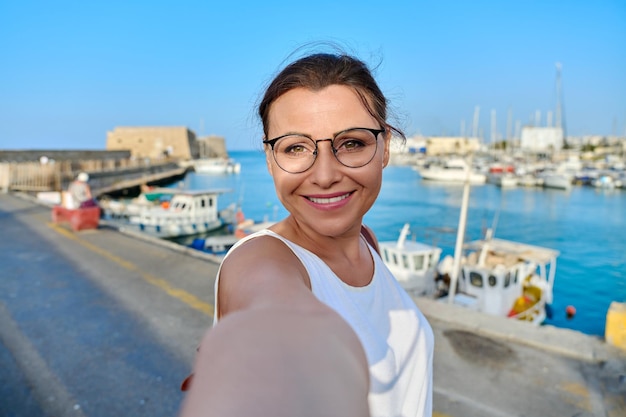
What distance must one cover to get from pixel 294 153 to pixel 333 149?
110mm

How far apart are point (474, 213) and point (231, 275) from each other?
35.3m

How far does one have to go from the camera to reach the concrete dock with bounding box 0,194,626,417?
3.08m

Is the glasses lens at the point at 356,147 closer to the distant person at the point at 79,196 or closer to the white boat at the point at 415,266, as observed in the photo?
the distant person at the point at 79,196

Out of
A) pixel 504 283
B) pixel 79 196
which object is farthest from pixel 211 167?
pixel 504 283

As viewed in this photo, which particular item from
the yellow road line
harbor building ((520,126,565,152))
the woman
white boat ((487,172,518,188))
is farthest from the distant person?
harbor building ((520,126,565,152))

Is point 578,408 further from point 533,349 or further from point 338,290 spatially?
point 338,290

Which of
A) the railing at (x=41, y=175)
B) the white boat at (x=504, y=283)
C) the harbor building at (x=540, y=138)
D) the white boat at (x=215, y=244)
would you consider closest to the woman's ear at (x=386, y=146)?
the white boat at (x=504, y=283)

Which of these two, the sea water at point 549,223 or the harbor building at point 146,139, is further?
the harbor building at point 146,139

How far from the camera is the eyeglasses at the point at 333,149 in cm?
108

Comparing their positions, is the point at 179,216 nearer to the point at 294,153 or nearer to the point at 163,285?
the point at 163,285

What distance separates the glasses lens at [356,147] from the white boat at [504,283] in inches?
401

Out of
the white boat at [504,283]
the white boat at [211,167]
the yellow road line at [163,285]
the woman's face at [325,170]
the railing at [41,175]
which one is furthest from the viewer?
the white boat at [211,167]

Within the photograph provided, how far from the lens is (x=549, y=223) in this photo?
2900cm

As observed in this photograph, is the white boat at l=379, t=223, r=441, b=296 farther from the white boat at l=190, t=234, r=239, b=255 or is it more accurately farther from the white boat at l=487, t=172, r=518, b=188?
the white boat at l=487, t=172, r=518, b=188
